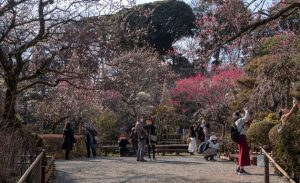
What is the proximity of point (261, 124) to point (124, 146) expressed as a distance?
27.7ft

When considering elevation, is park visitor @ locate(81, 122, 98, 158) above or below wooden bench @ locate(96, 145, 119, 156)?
above

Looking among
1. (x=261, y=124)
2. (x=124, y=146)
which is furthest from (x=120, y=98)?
(x=261, y=124)

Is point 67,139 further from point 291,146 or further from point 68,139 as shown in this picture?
point 291,146

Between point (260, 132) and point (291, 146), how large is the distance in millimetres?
8178

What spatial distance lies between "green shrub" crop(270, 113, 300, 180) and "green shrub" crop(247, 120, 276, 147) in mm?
7602

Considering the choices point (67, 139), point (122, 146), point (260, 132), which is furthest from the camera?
point (122, 146)

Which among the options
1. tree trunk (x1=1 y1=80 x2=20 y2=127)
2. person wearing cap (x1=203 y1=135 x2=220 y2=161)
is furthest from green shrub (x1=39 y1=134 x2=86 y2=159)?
tree trunk (x1=1 y1=80 x2=20 y2=127)

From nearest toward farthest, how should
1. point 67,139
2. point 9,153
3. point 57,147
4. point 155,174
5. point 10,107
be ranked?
1. point 9,153
2. point 10,107
3. point 155,174
4. point 67,139
5. point 57,147

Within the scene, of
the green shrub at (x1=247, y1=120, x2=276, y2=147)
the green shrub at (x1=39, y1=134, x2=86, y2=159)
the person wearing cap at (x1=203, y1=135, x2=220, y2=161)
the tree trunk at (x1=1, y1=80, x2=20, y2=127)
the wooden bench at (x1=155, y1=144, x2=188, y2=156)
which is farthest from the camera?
the wooden bench at (x1=155, y1=144, x2=188, y2=156)

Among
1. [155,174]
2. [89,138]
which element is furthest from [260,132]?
[89,138]

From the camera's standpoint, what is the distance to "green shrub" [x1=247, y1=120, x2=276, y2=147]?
58.1ft

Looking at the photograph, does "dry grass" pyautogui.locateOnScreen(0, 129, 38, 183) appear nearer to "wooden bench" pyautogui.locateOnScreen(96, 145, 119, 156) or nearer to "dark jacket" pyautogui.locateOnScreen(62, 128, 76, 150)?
"dark jacket" pyautogui.locateOnScreen(62, 128, 76, 150)

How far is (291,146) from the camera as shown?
32.0 feet

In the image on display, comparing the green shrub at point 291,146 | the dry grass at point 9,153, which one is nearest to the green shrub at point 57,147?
the dry grass at point 9,153
